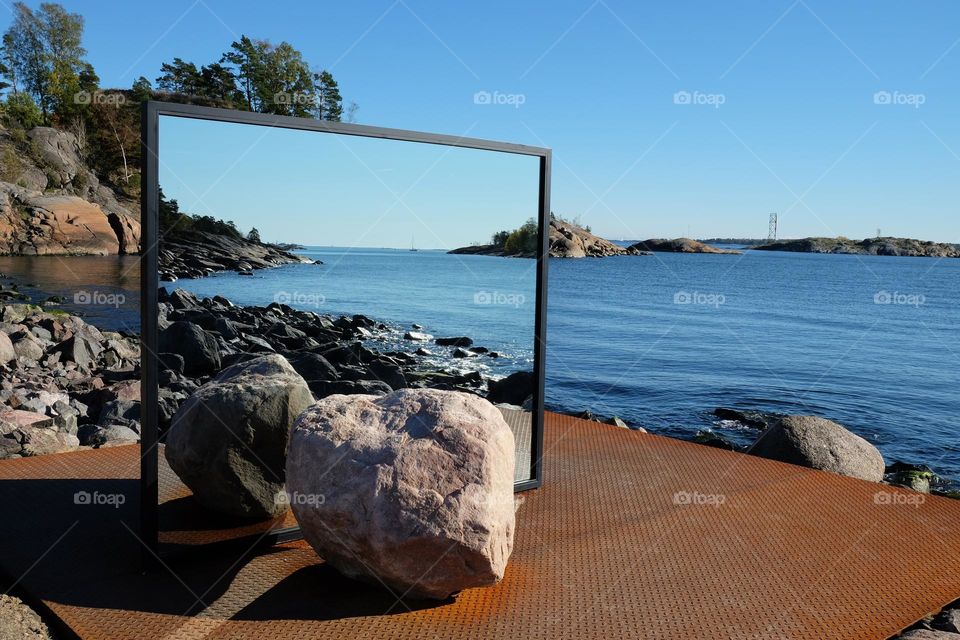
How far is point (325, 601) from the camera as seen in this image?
404 centimetres

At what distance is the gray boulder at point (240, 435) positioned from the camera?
469 cm

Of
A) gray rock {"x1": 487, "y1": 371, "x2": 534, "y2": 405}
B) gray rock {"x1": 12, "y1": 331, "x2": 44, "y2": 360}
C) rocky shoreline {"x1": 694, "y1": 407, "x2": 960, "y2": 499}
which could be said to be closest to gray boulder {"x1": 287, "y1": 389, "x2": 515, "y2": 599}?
gray rock {"x1": 487, "y1": 371, "x2": 534, "y2": 405}

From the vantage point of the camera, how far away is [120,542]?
4.83 metres

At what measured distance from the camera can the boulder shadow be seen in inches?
153

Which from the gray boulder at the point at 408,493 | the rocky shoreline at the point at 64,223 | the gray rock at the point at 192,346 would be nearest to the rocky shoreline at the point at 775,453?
the gray boulder at the point at 408,493

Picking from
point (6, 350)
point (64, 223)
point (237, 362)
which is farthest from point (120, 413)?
point (64, 223)

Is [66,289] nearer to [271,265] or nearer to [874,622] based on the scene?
[271,265]

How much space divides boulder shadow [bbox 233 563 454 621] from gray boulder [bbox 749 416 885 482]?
451 centimetres

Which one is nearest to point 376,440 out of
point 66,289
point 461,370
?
point 461,370

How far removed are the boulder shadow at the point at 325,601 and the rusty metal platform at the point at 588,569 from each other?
0.01 meters

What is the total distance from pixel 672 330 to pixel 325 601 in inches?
1171

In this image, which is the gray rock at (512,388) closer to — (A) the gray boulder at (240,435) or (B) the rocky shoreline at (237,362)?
(B) the rocky shoreline at (237,362)

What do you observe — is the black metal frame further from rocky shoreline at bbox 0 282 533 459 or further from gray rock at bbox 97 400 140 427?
gray rock at bbox 97 400 140 427

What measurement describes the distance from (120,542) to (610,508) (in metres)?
3.29
